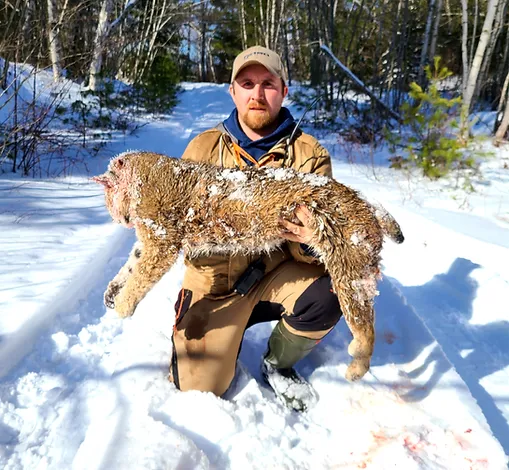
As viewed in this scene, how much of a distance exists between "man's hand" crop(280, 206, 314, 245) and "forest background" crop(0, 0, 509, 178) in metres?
3.60

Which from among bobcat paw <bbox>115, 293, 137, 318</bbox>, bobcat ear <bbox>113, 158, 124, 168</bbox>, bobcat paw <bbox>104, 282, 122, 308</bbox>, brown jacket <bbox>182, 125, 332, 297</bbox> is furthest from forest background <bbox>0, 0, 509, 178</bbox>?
bobcat paw <bbox>115, 293, 137, 318</bbox>

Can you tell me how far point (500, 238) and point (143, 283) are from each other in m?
3.75

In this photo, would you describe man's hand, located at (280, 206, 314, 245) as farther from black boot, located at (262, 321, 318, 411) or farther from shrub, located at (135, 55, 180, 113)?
shrub, located at (135, 55, 180, 113)

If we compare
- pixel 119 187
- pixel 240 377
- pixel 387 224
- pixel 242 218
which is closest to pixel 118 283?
pixel 119 187

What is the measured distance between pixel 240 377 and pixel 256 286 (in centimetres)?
60

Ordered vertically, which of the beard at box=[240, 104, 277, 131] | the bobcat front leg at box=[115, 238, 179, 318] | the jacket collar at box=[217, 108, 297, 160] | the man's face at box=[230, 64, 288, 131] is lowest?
the bobcat front leg at box=[115, 238, 179, 318]

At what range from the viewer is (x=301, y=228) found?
1917mm

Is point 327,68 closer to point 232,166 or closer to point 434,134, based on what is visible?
point 434,134

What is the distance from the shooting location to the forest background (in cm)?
505

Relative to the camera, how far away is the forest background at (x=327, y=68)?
5.05 metres

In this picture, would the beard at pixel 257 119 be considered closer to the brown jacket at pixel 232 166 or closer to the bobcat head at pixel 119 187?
the brown jacket at pixel 232 166

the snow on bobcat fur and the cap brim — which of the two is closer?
the snow on bobcat fur

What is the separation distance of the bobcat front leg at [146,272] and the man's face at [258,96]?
1.01 metres

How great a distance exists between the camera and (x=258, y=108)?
2305 mm
